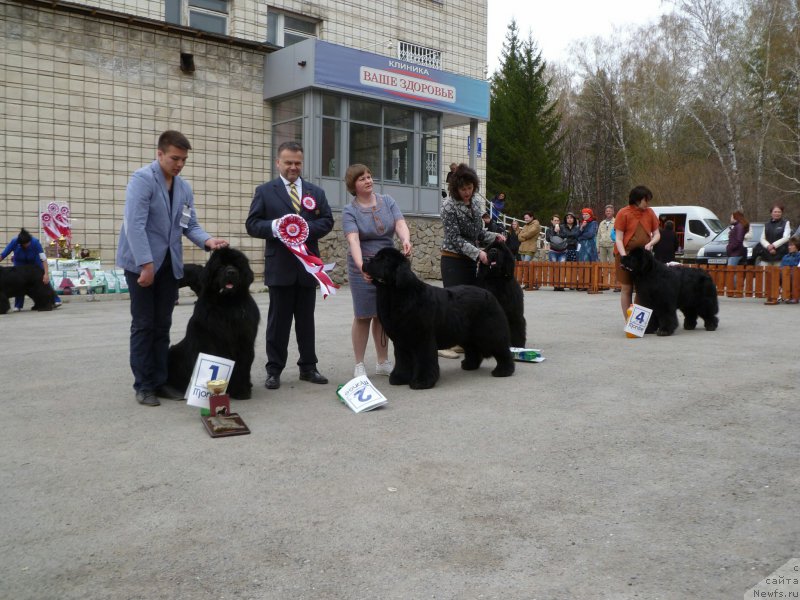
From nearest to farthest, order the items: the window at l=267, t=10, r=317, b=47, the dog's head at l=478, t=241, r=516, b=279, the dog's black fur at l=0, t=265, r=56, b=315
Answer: the dog's head at l=478, t=241, r=516, b=279
the dog's black fur at l=0, t=265, r=56, b=315
the window at l=267, t=10, r=317, b=47

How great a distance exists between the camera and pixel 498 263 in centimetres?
678

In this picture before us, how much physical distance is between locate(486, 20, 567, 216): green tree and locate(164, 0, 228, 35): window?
2275 centimetres

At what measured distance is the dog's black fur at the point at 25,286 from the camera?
11.7 m

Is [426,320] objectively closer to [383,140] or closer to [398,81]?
[383,140]

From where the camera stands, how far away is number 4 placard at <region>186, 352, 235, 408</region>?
4.68 m

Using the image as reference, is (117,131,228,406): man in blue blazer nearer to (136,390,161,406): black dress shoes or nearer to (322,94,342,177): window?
(136,390,161,406): black dress shoes

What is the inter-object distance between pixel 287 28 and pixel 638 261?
1481 cm

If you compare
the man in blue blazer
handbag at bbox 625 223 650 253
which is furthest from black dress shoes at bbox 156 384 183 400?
handbag at bbox 625 223 650 253

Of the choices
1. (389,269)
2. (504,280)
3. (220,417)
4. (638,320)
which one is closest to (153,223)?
(220,417)

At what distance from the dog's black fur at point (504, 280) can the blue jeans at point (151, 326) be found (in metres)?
3.02

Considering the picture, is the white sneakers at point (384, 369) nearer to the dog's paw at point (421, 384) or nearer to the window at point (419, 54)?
the dog's paw at point (421, 384)

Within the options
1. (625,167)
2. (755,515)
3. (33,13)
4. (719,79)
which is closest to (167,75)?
(33,13)

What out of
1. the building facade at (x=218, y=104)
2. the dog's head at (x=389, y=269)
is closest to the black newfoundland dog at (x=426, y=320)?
the dog's head at (x=389, y=269)

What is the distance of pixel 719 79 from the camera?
3225 centimetres
